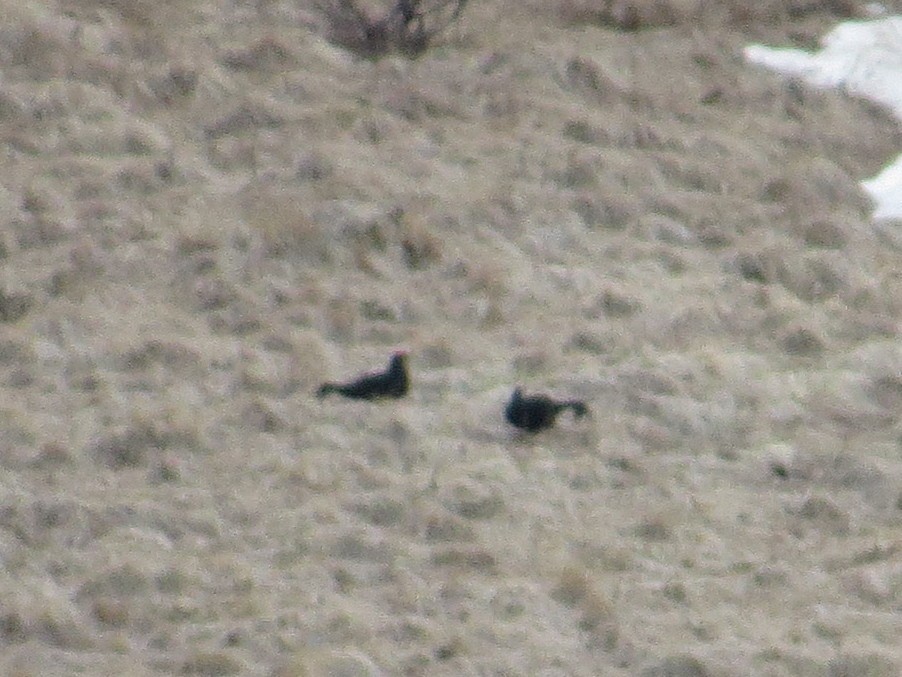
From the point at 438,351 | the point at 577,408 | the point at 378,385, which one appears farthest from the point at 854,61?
the point at 378,385

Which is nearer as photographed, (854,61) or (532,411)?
(532,411)

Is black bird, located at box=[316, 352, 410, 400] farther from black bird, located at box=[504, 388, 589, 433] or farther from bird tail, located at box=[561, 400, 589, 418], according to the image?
bird tail, located at box=[561, 400, 589, 418]

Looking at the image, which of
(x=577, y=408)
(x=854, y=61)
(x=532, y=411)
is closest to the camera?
(x=532, y=411)

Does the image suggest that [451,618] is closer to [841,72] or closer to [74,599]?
[74,599]

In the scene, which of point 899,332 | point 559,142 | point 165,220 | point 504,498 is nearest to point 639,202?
point 559,142

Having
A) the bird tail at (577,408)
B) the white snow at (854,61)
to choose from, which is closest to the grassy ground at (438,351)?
the bird tail at (577,408)

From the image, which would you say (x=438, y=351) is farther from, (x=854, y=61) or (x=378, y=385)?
(x=854, y=61)

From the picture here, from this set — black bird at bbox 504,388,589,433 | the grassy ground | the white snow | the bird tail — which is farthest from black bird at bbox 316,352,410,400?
the white snow
